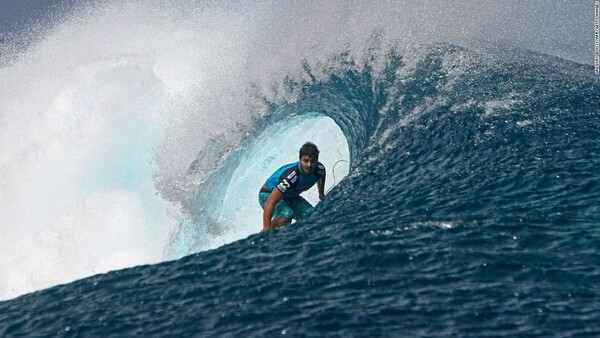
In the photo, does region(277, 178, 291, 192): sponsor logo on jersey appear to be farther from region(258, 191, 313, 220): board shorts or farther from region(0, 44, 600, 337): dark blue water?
region(0, 44, 600, 337): dark blue water

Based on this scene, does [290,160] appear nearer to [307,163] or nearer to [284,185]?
[284,185]

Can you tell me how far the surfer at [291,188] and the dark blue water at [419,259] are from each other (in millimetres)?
697

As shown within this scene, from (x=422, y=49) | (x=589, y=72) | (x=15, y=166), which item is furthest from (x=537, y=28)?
(x=15, y=166)

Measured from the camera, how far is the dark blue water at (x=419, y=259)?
690 cm

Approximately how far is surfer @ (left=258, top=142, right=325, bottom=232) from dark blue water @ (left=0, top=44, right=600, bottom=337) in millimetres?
697

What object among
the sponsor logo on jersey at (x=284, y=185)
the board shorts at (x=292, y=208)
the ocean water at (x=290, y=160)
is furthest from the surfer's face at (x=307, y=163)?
the board shorts at (x=292, y=208)

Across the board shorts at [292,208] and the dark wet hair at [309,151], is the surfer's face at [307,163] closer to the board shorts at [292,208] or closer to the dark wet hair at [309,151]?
the dark wet hair at [309,151]

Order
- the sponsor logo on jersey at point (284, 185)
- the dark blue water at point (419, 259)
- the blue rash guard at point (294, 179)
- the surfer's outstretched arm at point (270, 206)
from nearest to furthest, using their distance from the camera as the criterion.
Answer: the dark blue water at point (419, 259) → the surfer's outstretched arm at point (270, 206) → the sponsor logo on jersey at point (284, 185) → the blue rash guard at point (294, 179)

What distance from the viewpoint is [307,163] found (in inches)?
497

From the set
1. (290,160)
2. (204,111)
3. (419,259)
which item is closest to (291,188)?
(419,259)

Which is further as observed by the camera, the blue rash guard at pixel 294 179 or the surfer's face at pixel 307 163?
the blue rash guard at pixel 294 179

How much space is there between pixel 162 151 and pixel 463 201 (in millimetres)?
10296

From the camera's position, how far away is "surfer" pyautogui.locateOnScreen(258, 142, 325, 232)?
12.6 metres

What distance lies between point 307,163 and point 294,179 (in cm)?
56
